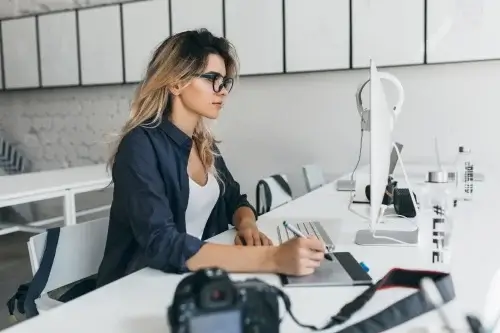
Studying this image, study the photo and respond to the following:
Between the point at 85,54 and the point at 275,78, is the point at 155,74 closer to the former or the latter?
the point at 275,78

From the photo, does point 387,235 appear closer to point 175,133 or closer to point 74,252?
point 175,133

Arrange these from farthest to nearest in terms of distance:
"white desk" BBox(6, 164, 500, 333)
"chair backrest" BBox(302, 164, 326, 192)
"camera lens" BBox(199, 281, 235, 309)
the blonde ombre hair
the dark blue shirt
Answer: "chair backrest" BBox(302, 164, 326, 192) < the blonde ombre hair < the dark blue shirt < "white desk" BBox(6, 164, 500, 333) < "camera lens" BBox(199, 281, 235, 309)

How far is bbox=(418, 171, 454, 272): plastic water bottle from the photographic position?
1.21m

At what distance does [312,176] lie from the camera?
3002 millimetres

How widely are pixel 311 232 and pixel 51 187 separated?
1758mm

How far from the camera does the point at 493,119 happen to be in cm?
292

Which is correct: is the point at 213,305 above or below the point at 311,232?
above

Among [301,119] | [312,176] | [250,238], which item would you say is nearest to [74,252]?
[250,238]

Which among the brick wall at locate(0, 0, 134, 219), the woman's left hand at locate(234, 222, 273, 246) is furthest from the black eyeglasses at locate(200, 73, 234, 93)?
the brick wall at locate(0, 0, 134, 219)

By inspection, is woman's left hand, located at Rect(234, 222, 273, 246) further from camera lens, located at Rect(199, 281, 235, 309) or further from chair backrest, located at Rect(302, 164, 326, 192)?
chair backrest, located at Rect(302, 164, 326, 192)

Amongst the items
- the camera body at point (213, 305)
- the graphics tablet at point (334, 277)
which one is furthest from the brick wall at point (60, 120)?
the camera body at point (213, 305)

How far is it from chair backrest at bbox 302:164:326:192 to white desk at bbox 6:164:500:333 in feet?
4.79

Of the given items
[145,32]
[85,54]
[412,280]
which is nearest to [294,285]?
[412,280]

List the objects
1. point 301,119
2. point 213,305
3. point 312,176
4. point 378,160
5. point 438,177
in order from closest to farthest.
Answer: point 213,305 → point 378,160 → point 438,177 → point 312,176 → point 301,119
